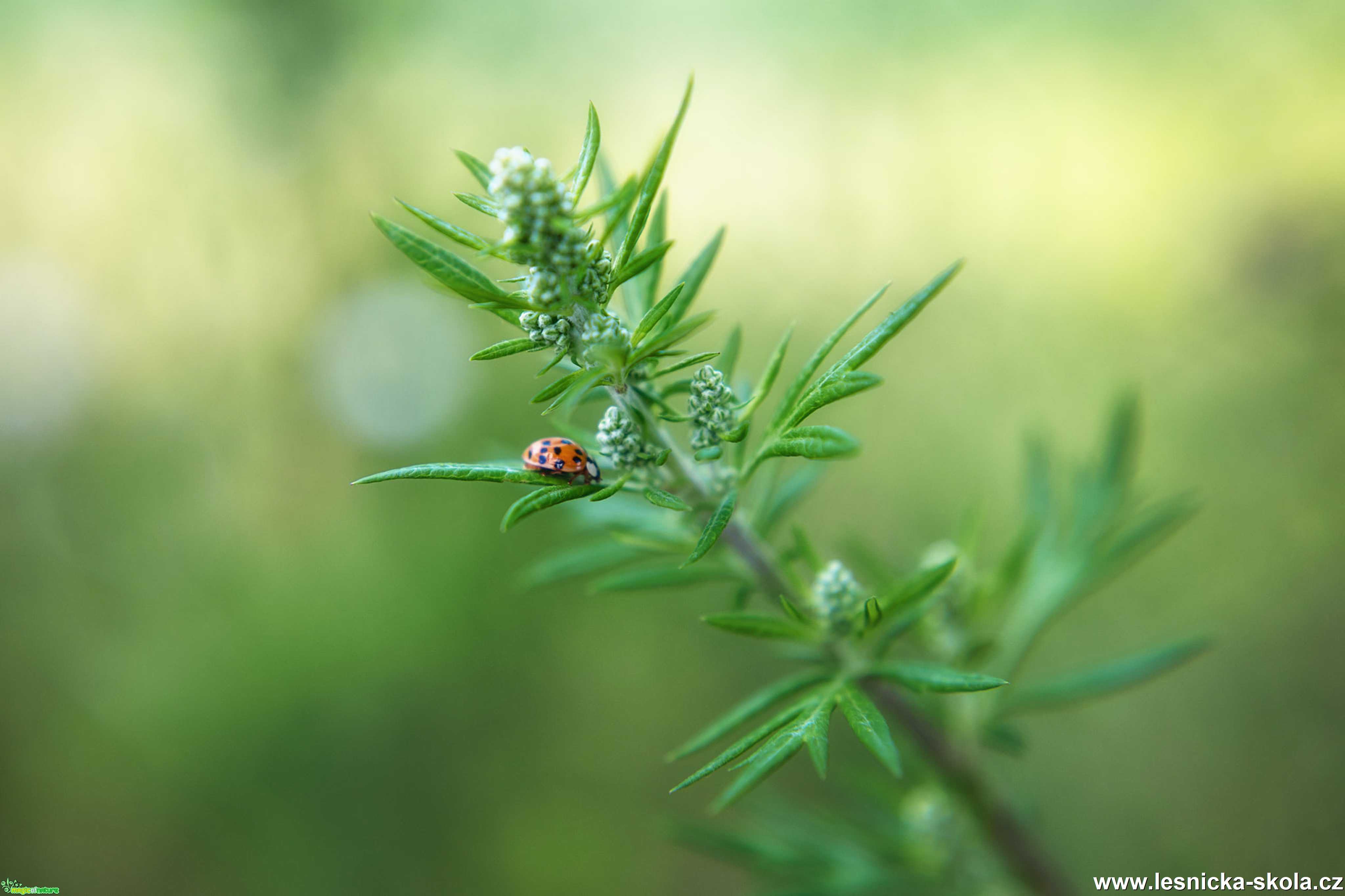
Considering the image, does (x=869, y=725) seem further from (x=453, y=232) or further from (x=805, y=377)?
(x=453, y=232)

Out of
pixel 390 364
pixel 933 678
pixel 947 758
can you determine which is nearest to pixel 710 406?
pixel 933 678

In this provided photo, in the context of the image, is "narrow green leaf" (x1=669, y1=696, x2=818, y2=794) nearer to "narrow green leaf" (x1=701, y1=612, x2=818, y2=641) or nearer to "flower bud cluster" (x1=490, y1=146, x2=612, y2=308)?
"narrow green leaf" (x1=701, y1=612, x2=818, y2=641)

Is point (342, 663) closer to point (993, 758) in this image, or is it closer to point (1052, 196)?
point (993, 758)

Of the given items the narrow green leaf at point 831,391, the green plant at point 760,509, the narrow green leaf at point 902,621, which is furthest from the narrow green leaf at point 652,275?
the narrow green leaf at point 902,621

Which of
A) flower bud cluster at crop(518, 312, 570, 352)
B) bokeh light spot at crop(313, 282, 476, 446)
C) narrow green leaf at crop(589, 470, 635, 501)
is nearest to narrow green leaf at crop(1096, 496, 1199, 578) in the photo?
narrow green leaf at crop(589, 470, 635, 501)

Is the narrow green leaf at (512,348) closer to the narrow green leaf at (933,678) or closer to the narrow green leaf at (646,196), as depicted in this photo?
the narrow green leaf at (646,196)

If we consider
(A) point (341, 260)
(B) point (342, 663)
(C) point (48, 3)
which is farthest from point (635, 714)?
(C) point (48, 3)

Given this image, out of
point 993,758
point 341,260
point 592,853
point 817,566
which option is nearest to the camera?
point 817,566
